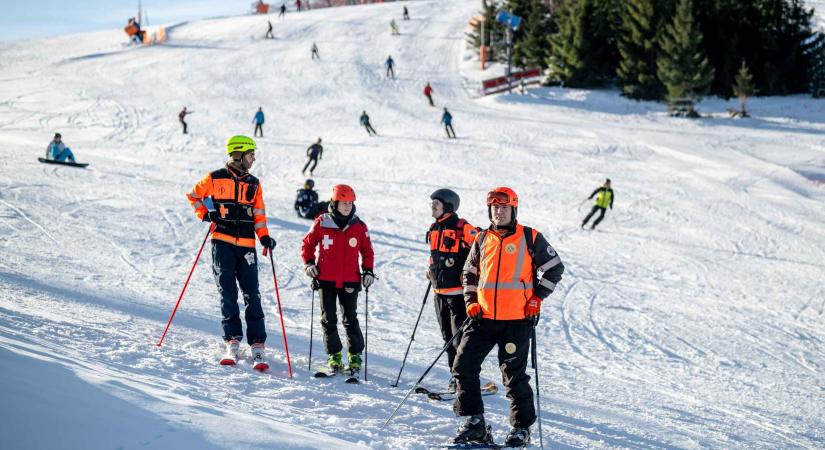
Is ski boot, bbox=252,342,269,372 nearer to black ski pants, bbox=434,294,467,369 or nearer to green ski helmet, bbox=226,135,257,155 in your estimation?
black ski pants, bbox=434,294,467,369

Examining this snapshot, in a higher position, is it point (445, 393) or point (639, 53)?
point (639, 53)

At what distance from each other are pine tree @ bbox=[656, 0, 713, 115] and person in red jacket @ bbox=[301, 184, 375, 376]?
2673 centimetres

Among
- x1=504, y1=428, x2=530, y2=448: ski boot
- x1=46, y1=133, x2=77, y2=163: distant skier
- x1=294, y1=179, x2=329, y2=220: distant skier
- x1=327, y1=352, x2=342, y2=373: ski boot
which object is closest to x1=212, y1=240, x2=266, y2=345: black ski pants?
x1=327, y1=352, x2=342, y2=373: ski boot

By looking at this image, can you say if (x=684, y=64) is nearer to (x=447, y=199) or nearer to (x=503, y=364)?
(x=447, y=199)

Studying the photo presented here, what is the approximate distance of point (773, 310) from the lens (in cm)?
1062

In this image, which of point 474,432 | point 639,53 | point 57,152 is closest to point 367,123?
point 57,152

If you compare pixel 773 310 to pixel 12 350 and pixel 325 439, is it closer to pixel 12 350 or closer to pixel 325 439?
pixel 325 439

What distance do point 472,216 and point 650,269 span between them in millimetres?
4823

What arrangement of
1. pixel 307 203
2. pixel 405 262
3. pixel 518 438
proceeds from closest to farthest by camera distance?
pixel 518 438 → pixel 405 262 → pixel 307 203

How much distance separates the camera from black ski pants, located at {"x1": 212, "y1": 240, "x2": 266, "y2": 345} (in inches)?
232

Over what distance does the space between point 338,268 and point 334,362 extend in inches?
33.2

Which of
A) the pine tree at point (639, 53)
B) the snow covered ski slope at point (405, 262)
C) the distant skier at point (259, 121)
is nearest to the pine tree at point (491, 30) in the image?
the snow covered ski slope at point (405, 262)

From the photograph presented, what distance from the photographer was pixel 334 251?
19.4 feet

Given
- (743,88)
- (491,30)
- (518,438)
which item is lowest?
(518,438)
